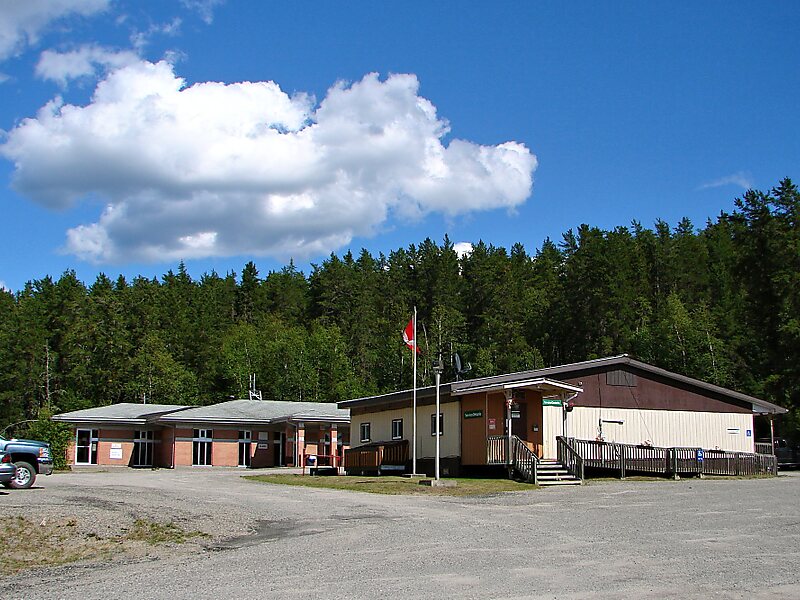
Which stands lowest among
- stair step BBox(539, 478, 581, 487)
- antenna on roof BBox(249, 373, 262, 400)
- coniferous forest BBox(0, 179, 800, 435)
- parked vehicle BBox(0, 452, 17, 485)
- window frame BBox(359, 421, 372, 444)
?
stair step BBox(539, 478, 581, 487)

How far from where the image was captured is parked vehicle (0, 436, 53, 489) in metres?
23.2

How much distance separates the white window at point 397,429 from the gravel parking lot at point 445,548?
13844mm

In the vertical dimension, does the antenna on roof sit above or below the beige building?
above

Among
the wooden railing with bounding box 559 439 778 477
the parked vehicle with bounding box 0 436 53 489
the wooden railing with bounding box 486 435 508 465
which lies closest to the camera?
the parked vehicle with bounding box 0 436 53 489

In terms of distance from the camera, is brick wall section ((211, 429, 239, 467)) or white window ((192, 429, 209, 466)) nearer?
white window ((192, 429, 209, 466))

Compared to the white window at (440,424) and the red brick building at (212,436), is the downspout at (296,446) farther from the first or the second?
the white window at (440,424)

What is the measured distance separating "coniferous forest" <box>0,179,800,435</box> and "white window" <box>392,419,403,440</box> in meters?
28.6

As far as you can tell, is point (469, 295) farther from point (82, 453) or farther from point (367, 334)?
point (82, 453)

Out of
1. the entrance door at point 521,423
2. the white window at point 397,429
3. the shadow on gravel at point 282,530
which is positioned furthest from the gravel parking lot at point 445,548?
the white window at point 397,429

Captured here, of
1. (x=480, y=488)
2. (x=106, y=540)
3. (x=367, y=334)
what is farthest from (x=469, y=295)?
(x=106, y=540)

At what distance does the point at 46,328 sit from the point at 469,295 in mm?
39767

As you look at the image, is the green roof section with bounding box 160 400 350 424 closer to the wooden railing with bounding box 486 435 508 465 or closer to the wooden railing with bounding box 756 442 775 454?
the wooden railing with bounding box 486 435 508 465

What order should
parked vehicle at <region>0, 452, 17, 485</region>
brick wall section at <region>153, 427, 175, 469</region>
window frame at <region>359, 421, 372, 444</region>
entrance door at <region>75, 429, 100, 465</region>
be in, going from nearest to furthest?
1. parked vehicle at <region>0, 452, 17, 485</region>
2. window frame at <region>359, 421, 372, 444</region>
3. brick wall section at <region>153, 427, 175, 469</region>
4. entrance door at <region>75, 429, 100, 465</region>

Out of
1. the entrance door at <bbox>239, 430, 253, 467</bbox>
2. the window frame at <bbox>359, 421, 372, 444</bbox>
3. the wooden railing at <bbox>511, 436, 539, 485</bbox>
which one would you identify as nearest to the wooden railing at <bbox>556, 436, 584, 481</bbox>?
the wooden railing at <bbox>511, 436, 539, 485</bbox>
